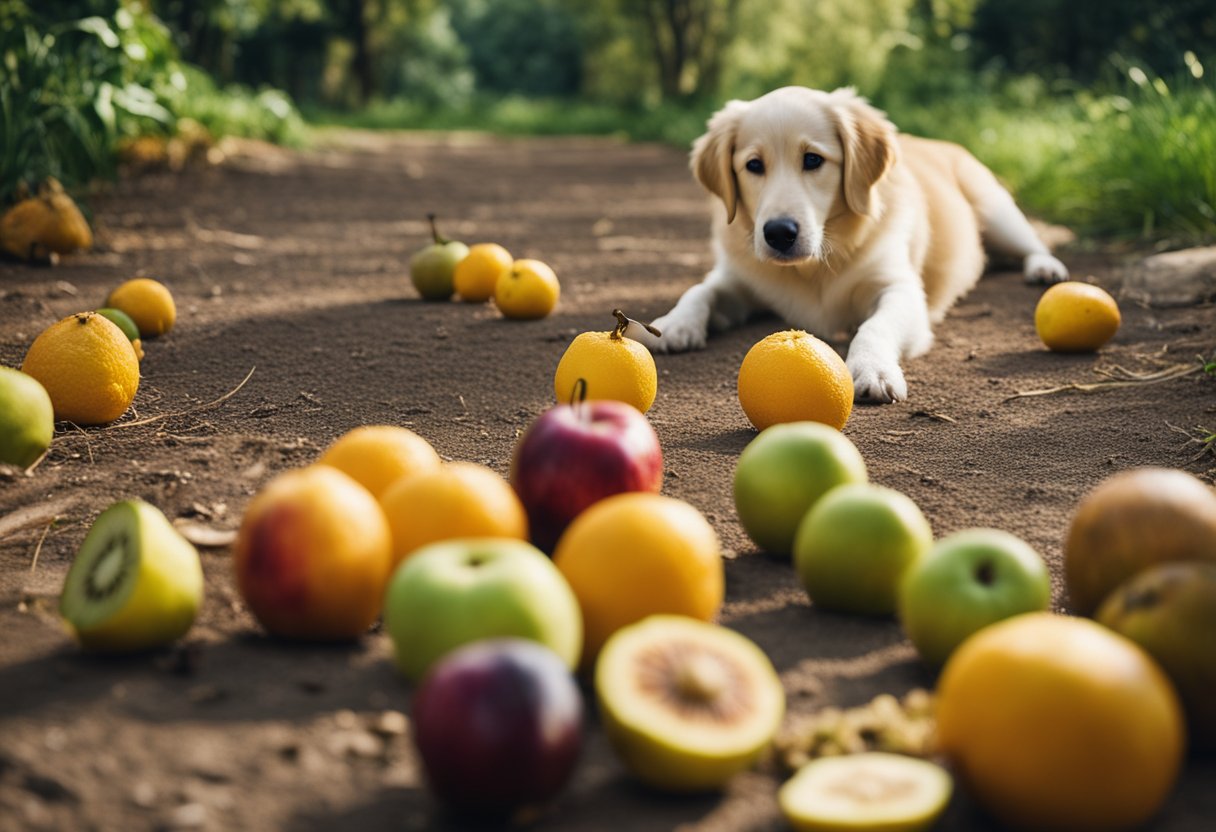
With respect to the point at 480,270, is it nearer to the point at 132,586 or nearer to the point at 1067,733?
the point at 132,586

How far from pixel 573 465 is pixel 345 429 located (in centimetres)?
163

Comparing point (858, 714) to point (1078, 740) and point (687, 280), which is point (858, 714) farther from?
point (687, 280)

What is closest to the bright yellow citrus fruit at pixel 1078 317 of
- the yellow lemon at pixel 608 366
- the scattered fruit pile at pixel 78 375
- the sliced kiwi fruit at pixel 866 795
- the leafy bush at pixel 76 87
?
the yellow lemon at pixel 608 366

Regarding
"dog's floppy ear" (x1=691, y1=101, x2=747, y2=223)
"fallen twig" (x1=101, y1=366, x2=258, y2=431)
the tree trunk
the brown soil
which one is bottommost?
"fallen twig" (x1=101, y1=366, x2=258, y2=431)

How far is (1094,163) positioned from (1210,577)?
281 inches

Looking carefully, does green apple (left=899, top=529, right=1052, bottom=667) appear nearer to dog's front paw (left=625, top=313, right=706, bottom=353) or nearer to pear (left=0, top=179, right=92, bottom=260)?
dog's front paw (left=625, top=313, right=706, bottom=353)

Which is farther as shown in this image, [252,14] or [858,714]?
[252,14]

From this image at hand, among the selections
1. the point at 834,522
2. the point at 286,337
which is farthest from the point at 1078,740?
the point at 286,337

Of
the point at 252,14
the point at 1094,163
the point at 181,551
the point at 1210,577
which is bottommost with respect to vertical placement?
the point at 181,551

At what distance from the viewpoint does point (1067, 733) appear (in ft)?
5.22

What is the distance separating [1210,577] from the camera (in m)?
1.85

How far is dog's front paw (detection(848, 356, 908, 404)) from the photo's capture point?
4172mm

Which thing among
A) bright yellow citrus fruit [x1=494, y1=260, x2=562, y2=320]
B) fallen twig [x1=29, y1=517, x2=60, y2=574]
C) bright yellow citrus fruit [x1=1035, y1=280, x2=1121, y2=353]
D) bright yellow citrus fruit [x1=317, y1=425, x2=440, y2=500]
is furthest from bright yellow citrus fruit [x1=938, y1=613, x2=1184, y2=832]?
bright yellow citrus fruit [x1=494, y1=260, x2=562, y2=320]

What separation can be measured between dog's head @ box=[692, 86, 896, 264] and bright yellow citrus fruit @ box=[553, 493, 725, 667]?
9.41ft
